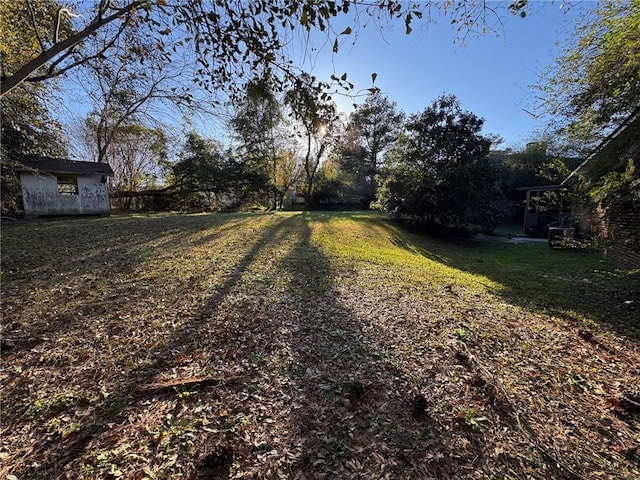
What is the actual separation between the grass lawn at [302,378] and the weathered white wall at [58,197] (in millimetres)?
9229

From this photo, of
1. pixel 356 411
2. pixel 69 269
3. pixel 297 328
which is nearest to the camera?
pixel 356 411

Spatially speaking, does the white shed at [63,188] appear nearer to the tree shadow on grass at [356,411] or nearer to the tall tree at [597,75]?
the tree shadow on grass at [356,411]

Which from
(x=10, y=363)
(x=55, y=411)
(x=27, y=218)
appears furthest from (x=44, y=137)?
(x=55, y=411)

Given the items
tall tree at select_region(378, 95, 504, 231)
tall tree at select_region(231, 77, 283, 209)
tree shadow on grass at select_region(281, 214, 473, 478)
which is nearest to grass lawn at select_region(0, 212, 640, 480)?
tree shadow on grass at select_region(281, 214, 473, 478)

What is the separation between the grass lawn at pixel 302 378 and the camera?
1.45 meters

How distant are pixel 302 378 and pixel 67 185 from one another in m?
14.8

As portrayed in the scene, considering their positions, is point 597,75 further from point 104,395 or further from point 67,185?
point 67,185

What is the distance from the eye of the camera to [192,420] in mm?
1624

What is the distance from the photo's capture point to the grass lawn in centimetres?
145

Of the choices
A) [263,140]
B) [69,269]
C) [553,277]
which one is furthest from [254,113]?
[263,140]

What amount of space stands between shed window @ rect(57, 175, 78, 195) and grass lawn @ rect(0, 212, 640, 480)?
31.9 feet

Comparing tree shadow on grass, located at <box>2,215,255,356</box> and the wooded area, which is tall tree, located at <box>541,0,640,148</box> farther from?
tree shadow on grass, located at <box>2,215,255,356</box>

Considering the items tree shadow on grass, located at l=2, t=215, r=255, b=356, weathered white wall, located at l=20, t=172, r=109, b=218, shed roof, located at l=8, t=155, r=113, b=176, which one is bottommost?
tree shadow on grass, located at l=2, t=215, r=255, b=356

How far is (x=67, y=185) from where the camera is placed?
12.0m
